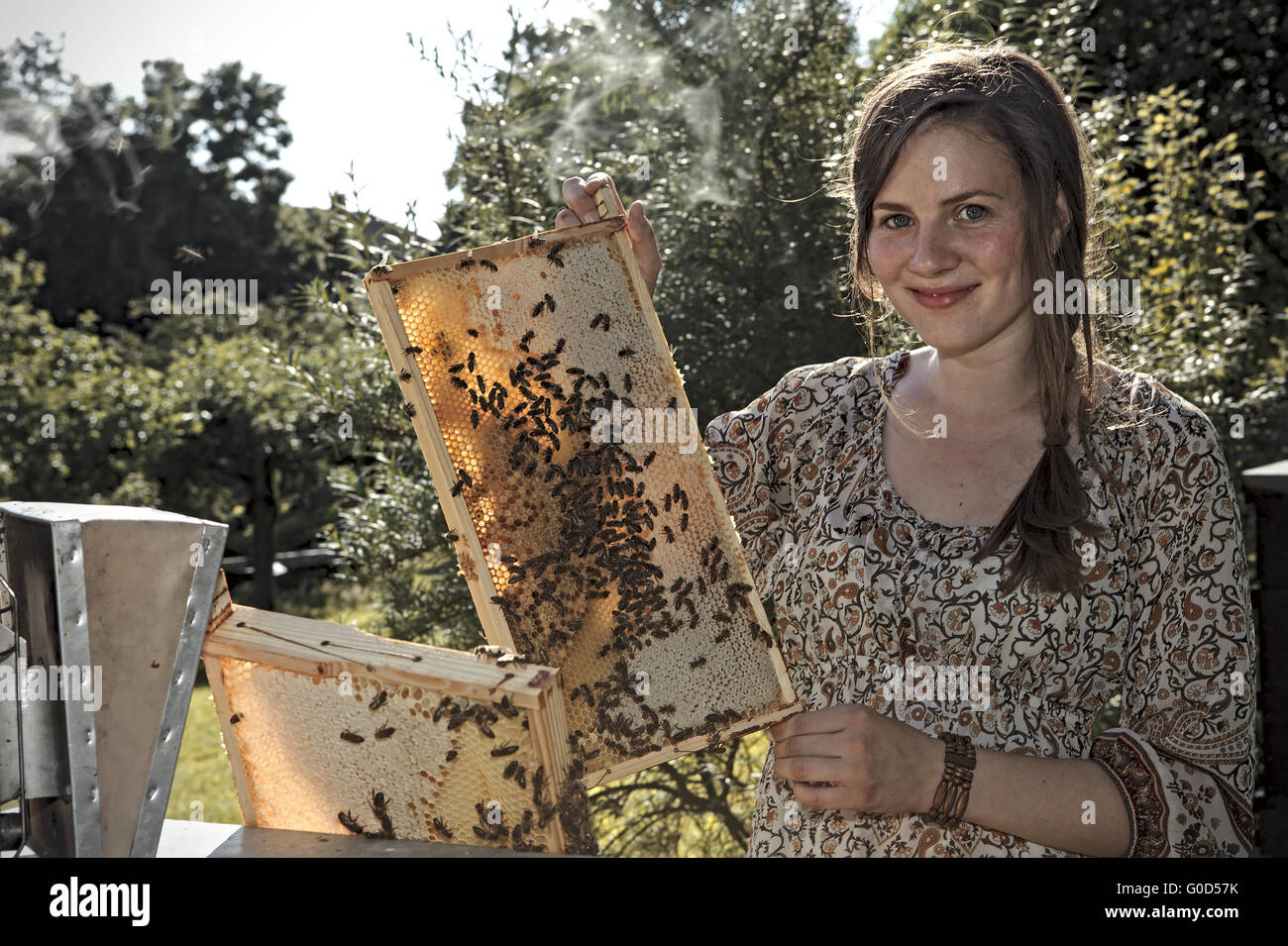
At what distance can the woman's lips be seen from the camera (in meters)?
2.31

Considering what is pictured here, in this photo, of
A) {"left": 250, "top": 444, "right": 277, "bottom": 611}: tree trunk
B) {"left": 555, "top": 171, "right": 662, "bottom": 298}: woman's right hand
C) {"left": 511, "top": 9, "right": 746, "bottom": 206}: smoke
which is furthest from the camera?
{"left": 250, "top": 444, "right": 277, "bottom": 611}: tree trunk

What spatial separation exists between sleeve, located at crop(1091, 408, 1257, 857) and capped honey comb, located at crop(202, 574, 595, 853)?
121 cm

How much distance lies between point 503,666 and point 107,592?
593mm

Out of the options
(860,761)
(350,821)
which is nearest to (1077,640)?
(860,761)

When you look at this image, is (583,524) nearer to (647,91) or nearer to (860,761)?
(860,761)

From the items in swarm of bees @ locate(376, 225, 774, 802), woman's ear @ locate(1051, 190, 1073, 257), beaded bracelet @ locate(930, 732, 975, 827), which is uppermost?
woman's ear @ locate(1051, 190, 1073, 257)

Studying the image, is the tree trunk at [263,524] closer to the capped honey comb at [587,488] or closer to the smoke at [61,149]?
the smoke at [61,149]

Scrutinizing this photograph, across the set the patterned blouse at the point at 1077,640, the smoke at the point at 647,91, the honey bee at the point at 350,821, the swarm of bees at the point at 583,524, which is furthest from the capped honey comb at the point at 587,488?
the smoke at the point at 647,91

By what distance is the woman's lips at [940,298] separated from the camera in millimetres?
2307

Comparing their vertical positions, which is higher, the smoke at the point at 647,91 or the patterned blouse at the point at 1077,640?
the smoke at the point at 647,91

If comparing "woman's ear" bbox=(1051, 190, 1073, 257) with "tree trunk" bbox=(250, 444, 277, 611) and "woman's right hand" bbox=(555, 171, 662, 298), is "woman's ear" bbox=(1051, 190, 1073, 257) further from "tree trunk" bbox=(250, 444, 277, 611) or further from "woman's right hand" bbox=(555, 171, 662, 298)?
"tree trunk" bbox=(250, 444, 277, 611)

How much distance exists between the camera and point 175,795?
8367mm

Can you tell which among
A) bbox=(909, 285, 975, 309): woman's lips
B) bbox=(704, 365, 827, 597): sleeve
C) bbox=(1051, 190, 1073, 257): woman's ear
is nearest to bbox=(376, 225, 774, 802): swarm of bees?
bbox=(704, 365, 827, 597): sleeve
